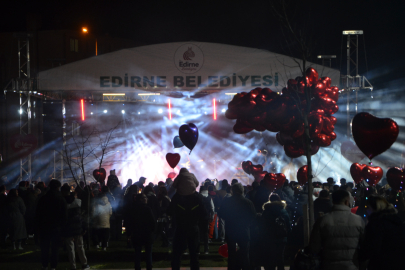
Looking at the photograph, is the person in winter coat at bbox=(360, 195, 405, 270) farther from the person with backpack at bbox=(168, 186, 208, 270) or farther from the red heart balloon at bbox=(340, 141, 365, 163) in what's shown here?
the red heart balloon at bbox=(340, 141, 365, 163)

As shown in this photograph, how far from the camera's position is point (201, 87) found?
1452 cm

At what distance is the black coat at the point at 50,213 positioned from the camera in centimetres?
671

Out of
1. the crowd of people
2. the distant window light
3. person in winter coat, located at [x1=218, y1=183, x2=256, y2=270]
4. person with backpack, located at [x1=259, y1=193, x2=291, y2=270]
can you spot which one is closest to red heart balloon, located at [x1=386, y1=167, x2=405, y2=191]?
the crowd of people

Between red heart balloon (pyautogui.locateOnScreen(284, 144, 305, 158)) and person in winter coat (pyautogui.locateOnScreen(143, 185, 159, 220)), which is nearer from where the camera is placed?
red heart balloon (pyautogui.locateOnScreen(284, 144, 305, 158))

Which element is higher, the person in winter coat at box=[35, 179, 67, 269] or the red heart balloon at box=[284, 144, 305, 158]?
the red heart balloon at box=[284, 144, 305, 158]

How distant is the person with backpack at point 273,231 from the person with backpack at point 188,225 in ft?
3.00

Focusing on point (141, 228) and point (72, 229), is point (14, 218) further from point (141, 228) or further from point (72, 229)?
point (141, 228)

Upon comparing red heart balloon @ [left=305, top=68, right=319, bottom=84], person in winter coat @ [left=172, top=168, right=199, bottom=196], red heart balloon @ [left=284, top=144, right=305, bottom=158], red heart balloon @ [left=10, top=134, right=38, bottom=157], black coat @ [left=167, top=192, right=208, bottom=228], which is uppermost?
A: red heart balloon @ [left=305, top=68, right=319, bottom=84]

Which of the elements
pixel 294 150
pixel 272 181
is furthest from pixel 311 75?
pixel 272 181

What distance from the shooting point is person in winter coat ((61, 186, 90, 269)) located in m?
7.01

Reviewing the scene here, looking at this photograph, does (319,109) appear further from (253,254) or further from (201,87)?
(201,87)

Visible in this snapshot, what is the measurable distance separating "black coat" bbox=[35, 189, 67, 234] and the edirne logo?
28.4 ft

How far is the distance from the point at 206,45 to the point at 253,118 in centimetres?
747

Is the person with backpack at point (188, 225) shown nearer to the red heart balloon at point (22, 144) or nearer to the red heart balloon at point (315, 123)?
the red heart balloon at point (315, 123)
